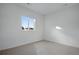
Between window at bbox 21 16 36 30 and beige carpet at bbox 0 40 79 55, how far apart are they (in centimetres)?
37

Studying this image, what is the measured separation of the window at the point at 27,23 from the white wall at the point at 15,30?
2.5 inches

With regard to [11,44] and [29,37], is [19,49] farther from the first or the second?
[29,37]

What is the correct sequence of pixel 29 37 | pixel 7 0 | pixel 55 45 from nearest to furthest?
pixel 7 0
pixel 55 45
pixel 29 37

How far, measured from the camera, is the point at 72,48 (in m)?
1.75

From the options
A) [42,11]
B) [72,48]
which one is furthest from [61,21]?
[72,48]

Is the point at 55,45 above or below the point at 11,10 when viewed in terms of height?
below

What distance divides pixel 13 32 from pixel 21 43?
28 cm

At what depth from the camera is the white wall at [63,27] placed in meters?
1.76

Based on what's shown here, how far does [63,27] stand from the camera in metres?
1.79

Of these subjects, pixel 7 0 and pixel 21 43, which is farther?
pixel 21 43

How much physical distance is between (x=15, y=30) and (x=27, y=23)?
0.29 m

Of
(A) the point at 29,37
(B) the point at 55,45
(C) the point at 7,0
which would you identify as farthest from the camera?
(A) the point at 29,37

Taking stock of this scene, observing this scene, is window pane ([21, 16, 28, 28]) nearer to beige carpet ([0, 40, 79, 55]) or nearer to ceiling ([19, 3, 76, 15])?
ceiling ([19, 3, 76, 15])

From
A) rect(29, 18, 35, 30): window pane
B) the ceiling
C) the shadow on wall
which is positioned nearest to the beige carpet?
the shadow on wall
